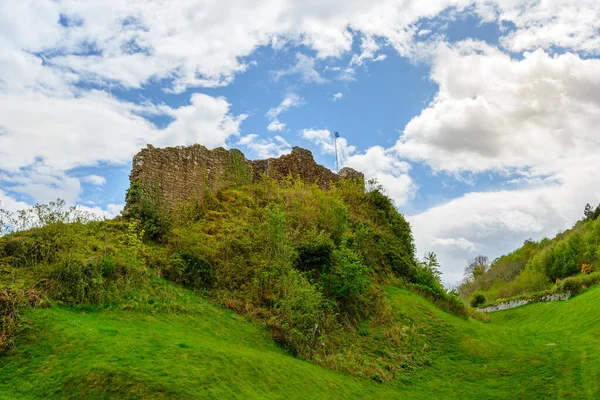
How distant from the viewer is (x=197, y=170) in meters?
22.1

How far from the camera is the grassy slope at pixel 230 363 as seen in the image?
A: 9188mm

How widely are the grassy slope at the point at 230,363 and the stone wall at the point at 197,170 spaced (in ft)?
20.7

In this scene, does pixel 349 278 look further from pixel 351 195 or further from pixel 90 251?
pixel 351 195

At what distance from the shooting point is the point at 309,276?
18250 mm

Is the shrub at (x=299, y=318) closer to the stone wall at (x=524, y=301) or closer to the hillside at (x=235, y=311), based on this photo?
the hillside at (x=235, y=311)

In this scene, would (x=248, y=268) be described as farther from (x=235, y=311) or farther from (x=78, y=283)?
(x=78, y=283)

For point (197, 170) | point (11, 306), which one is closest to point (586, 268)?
point (197, 170)

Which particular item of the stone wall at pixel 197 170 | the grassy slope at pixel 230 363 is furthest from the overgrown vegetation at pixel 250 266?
the grassy slope at pixel 230 363

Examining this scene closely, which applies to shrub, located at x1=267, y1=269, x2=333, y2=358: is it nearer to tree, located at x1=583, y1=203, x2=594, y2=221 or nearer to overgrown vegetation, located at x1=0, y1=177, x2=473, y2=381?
overgrown vegetation, located at x1=0, y1=177, x2=473, y2=381

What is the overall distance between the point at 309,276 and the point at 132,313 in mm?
7266

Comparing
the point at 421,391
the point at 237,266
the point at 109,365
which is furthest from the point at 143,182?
the point at 421,391

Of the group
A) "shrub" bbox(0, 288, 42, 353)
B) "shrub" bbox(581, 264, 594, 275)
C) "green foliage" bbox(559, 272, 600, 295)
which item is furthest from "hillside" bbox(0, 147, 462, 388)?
"shrub" bbox(581, 264, 594, 275)

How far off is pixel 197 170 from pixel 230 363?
503 inches

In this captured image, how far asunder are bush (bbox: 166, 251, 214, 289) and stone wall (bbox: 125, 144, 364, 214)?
13.0 ft
